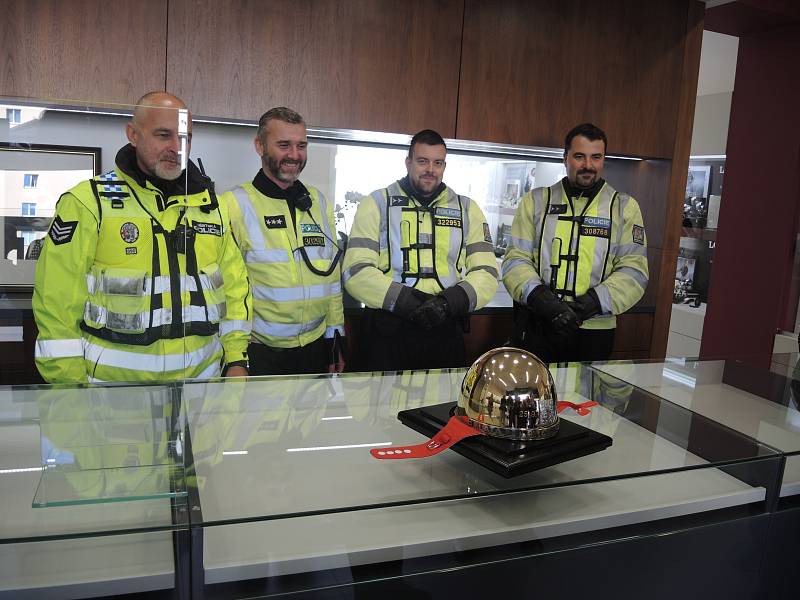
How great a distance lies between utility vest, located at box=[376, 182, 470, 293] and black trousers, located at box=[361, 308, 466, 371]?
0.63 feet

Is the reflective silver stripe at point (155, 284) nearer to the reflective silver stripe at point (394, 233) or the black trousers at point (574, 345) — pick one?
the reflective silver stripe at point (394, 233)

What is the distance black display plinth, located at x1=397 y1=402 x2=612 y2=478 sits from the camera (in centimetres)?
113

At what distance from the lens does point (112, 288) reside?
1667mm

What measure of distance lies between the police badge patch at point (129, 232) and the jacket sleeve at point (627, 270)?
8.15 ft

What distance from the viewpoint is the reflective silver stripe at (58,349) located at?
169 centimetres

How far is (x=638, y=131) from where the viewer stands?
14.3 feet

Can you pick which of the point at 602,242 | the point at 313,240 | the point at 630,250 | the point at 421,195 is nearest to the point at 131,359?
the point at 313,240

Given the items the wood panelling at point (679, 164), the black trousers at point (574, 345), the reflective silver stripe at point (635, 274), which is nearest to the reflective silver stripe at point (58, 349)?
the black trousers at point (574, 345)

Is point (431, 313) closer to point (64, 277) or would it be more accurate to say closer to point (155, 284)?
point (155, 284)

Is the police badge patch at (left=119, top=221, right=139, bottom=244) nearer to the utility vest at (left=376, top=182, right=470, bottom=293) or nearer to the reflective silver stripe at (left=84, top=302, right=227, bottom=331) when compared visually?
the reflective silver stripe at (left=84, top=302, right=227, bottom=331)

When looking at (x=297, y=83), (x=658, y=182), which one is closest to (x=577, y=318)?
(x=658, y=182)

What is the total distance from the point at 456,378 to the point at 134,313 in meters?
0.77

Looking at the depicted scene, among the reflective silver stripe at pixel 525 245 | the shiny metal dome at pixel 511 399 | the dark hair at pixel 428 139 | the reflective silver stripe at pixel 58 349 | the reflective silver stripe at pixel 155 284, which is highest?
the dark hair at pixel 428 139

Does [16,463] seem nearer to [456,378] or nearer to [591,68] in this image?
[456,378]
